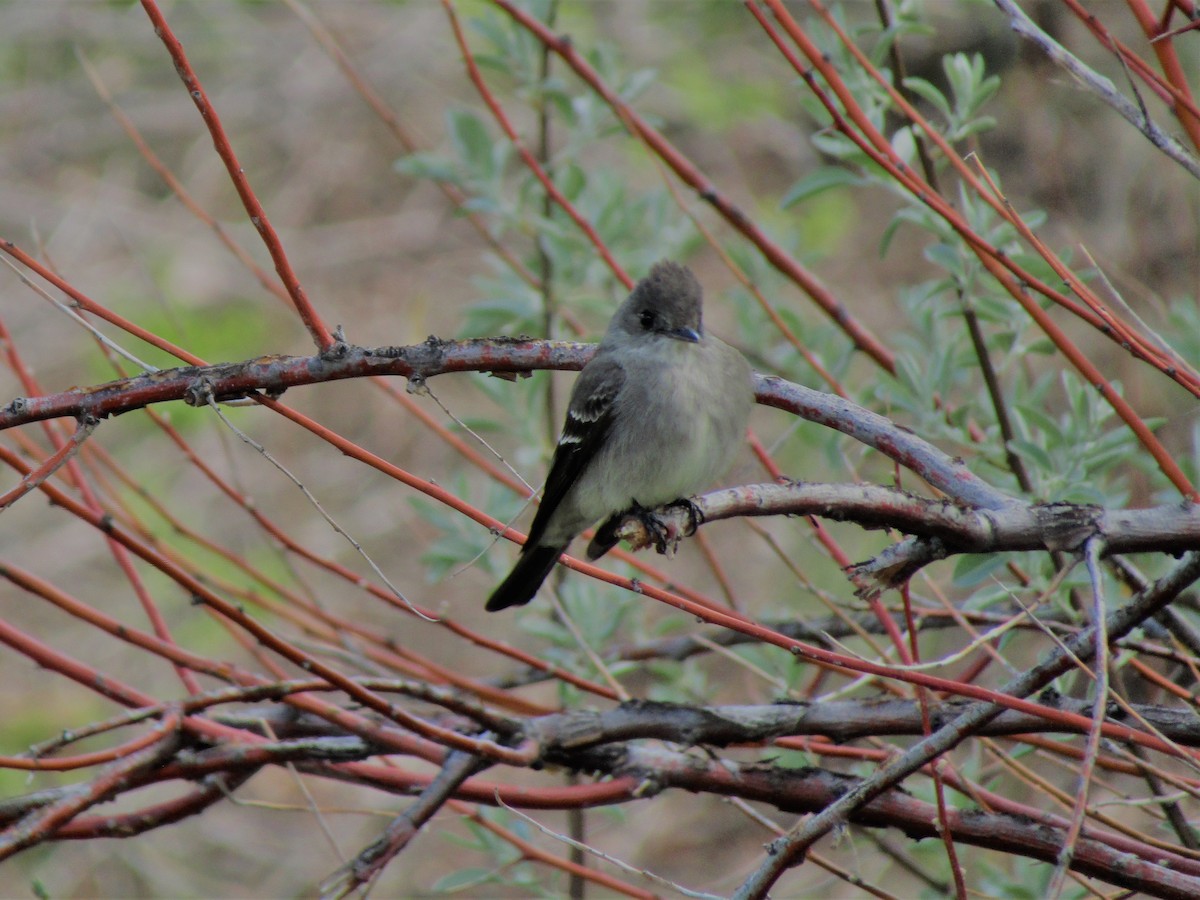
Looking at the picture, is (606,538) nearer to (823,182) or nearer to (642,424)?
(642,424)

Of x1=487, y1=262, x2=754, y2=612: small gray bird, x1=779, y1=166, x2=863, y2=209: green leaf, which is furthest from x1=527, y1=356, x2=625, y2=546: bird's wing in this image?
x1=779, y1=166, x2=863, y2=209: green leaf

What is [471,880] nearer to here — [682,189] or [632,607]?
[632,607]

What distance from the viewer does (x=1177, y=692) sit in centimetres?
240

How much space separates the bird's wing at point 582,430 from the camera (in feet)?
11.1

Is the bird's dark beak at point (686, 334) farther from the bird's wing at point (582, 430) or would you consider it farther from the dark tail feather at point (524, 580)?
the dark tail feather at point (524, 580)

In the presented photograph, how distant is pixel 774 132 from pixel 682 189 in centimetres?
229

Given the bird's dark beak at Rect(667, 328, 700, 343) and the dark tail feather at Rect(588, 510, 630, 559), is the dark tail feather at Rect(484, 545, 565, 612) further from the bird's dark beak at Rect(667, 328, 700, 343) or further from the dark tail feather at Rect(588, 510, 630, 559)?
the bird's dark beak at Rect(667, 328, 700, 343)

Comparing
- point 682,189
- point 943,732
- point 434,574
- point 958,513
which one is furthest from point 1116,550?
point 682,189

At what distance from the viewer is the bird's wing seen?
339cm

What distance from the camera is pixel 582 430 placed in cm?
346

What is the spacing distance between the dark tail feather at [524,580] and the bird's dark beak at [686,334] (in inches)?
26.6

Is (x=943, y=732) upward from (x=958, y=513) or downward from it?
downward

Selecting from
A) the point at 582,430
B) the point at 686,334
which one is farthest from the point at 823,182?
the point at 582,430

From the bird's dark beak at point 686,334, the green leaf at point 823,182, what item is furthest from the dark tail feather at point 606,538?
the green leaf at point 823,182
